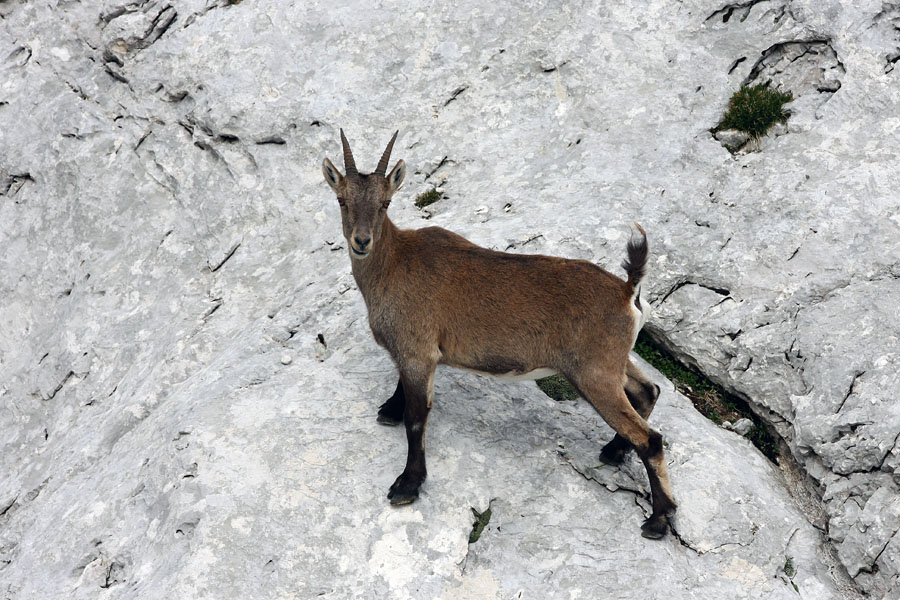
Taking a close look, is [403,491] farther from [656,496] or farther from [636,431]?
[656,496]

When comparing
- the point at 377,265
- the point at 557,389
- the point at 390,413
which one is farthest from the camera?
the point at 557,389

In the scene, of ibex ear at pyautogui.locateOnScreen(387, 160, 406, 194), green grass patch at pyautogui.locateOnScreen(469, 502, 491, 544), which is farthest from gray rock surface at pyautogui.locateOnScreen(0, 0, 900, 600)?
ibex ear at pyautogui.locateOnScreen(387, 160, 406, 194)

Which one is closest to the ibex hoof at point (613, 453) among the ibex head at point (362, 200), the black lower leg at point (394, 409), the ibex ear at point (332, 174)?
the black lower leg at point (394, 409)

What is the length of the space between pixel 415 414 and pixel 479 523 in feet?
3.35

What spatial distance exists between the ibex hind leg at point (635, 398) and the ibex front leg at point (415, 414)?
1648 mm

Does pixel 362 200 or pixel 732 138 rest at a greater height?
pixel 362 200

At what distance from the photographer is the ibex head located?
671 cm

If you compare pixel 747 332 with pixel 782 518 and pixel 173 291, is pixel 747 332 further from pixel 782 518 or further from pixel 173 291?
pixel 173 291

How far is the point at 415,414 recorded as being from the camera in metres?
6.84

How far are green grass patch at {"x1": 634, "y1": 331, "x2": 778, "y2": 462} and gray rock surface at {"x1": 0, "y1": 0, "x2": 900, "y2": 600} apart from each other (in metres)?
0.19

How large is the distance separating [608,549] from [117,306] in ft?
21.0

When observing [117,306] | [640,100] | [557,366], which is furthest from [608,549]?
[117,306]

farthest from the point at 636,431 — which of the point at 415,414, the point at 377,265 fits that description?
the point at 377,265

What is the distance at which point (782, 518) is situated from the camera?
686cm
